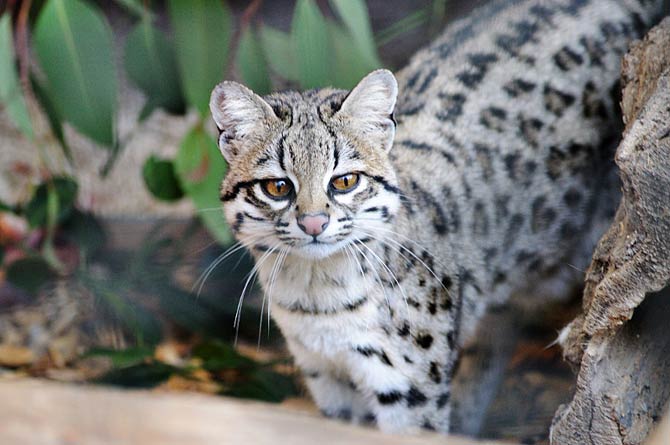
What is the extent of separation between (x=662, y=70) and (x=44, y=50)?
295 cm

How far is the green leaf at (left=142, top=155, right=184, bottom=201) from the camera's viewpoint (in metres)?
5.05

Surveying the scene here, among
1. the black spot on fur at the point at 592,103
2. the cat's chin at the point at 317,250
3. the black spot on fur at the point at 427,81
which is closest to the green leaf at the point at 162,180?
the black spot on fur at the point at 427,81

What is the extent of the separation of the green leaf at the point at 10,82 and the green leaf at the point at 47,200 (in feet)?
1.59

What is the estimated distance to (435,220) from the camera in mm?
3994

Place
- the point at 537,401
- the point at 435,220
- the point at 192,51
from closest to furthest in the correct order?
the point at 435,220, the point at 192,51, the point at 537,401

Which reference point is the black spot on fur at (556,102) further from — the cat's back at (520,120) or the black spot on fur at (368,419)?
the black spot on fur at (368,419)

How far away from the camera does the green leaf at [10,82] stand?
4.76 meters

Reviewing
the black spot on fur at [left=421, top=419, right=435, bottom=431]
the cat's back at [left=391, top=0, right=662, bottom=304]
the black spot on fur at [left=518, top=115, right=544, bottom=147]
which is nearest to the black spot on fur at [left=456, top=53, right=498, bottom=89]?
the cat's back at [left=391, top=0, right=662, bottom=304]

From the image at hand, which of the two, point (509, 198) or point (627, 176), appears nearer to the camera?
point (627, 176)

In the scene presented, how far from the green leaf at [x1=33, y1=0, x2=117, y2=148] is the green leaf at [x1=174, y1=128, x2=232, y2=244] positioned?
384 millimetres

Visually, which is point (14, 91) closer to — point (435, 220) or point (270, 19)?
point (270, 19)

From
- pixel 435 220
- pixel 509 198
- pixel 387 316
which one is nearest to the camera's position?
pixel 387 316

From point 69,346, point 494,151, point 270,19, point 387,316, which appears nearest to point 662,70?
point 494,151

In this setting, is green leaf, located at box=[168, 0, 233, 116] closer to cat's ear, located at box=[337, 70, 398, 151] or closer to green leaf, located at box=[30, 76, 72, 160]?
green leaf, located at box=[30, 76, 72, 160]
